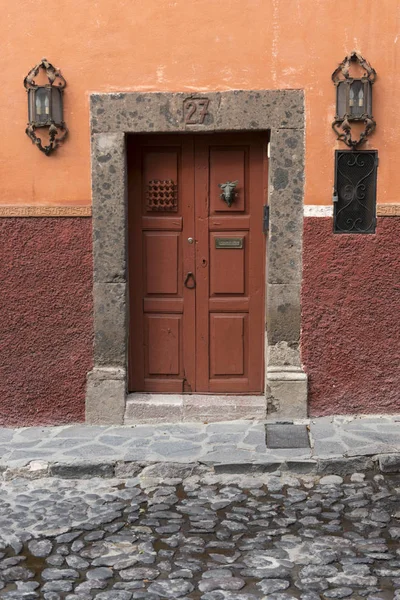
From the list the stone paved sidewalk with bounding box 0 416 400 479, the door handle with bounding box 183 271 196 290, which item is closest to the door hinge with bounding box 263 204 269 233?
the door handle with bounding box 183 271 196 290

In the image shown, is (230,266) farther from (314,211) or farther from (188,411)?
(188,411)

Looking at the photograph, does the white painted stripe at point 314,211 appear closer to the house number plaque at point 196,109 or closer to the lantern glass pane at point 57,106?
the house number plaque at point 196,109

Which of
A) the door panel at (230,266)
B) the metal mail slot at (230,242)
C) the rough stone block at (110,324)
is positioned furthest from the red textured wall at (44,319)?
the metal mail slot at (230,242)

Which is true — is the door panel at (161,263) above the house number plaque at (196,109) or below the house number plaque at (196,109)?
below

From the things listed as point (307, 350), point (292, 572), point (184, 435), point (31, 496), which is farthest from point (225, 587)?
point (307, 350)

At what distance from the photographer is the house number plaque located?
5.68 meters

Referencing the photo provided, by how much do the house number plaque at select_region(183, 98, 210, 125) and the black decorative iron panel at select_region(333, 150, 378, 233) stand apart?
106 cm

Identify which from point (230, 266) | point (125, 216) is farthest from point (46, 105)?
point (230, 266)

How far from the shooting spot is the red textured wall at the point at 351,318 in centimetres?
574

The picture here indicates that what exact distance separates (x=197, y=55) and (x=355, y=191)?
159 cm

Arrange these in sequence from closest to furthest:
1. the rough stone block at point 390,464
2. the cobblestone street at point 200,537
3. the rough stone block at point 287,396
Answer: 1. the cobblestone street at point 200,537
2. the rough stone block at point 390,464
3. the rough stone block at point 287,396

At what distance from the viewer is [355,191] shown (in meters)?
5.73

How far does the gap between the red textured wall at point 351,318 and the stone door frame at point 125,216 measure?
107 millimetres

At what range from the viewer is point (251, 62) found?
566 cm
